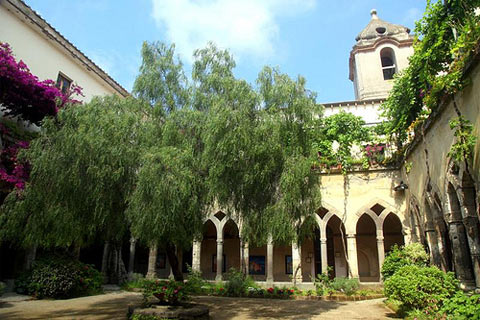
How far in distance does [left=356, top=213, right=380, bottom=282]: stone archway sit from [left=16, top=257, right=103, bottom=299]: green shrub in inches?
517

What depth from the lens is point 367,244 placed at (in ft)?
59.9

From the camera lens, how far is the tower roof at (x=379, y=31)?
867 inches

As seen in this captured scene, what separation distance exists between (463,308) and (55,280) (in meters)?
11.1

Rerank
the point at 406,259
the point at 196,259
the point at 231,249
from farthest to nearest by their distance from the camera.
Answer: the point at 231,249
the point at 196,259
the point at 406,259

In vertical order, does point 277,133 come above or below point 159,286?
above

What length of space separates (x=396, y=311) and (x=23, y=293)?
11.1 meters

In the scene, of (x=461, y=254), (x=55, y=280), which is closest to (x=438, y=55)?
(x=461, y=254)

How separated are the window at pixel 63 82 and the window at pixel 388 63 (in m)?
18.0

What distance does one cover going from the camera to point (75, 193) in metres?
7.25

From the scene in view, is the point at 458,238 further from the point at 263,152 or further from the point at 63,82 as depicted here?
the point at 63,82

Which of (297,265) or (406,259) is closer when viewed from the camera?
(406,259)

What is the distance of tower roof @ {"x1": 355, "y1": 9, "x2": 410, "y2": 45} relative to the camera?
22.0 m

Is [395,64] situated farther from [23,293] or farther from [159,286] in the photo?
[23,293]

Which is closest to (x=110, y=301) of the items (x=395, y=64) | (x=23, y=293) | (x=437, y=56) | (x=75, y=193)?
(x=23, y=293)
